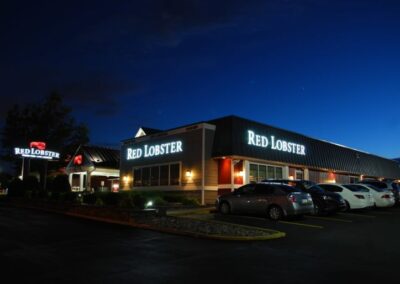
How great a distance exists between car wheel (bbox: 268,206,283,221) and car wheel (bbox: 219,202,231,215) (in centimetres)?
244

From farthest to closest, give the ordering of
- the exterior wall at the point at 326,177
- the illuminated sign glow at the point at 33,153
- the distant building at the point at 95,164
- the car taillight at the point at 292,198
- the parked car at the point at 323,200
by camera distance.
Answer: the illuminated sign glow at the point at 33,153, the distant building at the point at 95,164, the exterior wall at the point at 326,177, the parked car at the point at 323,200, the car taillight at the point at 292,198

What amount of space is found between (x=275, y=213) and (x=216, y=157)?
31.8 feet

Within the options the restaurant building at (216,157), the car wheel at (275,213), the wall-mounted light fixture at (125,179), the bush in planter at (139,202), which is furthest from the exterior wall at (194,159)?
the car wheel at (275,213)

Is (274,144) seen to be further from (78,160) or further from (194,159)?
(78,160)

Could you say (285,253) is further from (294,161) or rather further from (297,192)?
(294,161)

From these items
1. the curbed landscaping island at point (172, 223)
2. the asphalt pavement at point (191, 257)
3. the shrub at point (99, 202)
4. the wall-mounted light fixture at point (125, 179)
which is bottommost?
the asphalt pavement at point (191, 257)

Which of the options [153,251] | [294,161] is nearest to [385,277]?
[153,251]

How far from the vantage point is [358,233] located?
1279 centimetres

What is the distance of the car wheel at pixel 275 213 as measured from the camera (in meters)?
15.9

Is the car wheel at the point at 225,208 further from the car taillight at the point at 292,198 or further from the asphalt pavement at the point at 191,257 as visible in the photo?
the asphalt pavement at the point at 191,257

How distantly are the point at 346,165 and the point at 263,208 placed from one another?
23297mm

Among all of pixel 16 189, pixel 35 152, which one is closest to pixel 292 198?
pixel 16 189

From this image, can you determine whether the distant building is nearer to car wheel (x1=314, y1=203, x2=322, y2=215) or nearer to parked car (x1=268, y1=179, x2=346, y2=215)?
parked car (x1=268, y1=179, x2=346, y2=215)

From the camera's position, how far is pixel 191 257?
28.8ft
